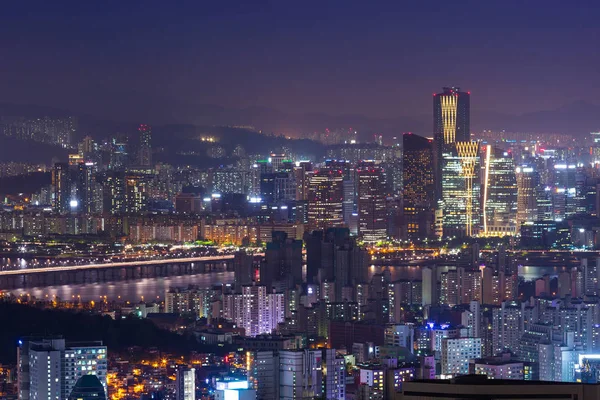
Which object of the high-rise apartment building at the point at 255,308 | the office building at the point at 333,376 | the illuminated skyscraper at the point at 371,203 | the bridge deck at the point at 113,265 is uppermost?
the illuminated skyscraper at the point at 371,203

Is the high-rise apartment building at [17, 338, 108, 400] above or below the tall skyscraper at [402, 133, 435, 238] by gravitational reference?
below

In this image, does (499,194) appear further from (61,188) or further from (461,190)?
(61,188)

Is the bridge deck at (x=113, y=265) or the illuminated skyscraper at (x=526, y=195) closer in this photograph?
the bridge deck at (x=113, y=265)

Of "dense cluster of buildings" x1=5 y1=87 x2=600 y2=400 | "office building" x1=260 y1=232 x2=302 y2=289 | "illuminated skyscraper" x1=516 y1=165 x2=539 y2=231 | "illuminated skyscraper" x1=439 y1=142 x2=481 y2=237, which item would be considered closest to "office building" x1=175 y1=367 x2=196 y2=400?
"dense cluster of buildings" x1=5 y1=87 x2=600 y2=400

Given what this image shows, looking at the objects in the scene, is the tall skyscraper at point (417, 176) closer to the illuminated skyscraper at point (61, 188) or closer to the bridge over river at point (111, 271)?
the bridge over river at point (111, 271)

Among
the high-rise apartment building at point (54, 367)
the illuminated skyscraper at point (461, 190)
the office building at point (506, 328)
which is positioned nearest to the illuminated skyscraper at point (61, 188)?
the illuminated skyscraper at point (461, 190)

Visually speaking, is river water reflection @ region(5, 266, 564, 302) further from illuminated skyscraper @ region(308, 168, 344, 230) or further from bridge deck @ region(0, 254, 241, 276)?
illuminated skyscraper @ region(308, 168, 344, 230)
